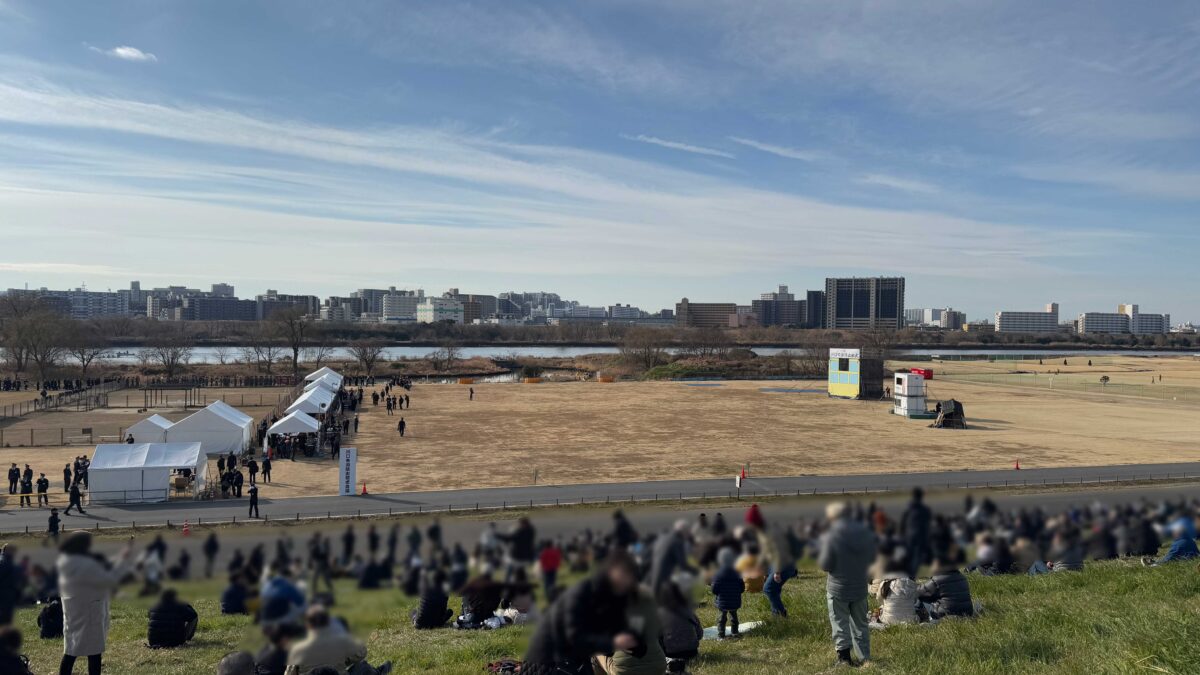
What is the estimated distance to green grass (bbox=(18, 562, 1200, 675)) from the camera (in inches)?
180

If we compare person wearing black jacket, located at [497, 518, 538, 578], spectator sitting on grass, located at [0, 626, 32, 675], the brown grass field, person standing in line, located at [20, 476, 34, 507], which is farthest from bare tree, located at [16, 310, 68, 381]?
person wearing black jacket, located at [497, 518, 538, 578]

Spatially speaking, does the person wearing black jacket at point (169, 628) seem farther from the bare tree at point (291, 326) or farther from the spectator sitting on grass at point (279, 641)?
the bare tree at point (291, 326)

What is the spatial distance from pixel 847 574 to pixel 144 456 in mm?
27290

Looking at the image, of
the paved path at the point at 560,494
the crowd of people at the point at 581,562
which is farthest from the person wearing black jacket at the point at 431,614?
the paved path at the point at 560,494

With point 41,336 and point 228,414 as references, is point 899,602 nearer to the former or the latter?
point 228,414

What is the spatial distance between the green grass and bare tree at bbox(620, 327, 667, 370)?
91379 millimetres

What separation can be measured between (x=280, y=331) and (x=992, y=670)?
115756 millimetres

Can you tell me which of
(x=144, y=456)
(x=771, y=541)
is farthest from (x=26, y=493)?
(x=771, y=541)

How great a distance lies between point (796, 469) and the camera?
31.3 m

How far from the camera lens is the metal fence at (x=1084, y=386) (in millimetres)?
64375

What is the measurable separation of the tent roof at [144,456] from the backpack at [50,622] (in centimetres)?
1726

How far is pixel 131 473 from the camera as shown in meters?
24.5

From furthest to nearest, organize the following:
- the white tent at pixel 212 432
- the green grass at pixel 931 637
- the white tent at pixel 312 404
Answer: the white tent at pixel 312 404
the white tent at pixel 212 432
the green grass at pixel 931 637

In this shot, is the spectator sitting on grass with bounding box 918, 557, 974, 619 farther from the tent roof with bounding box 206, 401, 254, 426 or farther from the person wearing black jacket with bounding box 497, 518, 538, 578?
the tent roof with bounding box 206, 401, 254, 426
